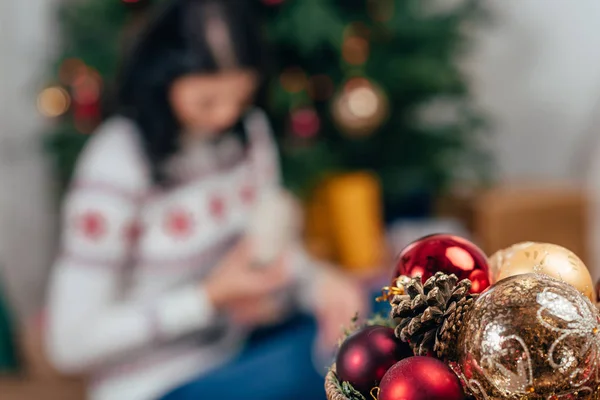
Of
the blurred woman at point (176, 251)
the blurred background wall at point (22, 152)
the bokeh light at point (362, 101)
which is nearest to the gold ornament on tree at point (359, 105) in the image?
the bokeh light at point (362, 101)

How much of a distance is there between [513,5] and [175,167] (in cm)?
166

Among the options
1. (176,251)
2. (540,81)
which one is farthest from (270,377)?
(540,81)

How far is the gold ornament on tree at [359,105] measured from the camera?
158cm

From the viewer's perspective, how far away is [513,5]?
2.31 meters

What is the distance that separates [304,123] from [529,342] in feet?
4.26

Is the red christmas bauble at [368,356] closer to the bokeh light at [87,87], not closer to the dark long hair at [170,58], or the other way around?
the dark long hair at [170,58]

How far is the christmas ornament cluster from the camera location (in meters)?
0.36

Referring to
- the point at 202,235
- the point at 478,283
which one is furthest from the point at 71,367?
the point at 478,283

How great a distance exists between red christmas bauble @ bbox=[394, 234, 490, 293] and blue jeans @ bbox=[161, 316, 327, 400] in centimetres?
47

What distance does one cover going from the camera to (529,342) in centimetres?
36

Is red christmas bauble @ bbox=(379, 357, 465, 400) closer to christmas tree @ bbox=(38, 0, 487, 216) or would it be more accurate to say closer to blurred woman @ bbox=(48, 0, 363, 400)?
blurred woman @ bbox=(48, 0, 363, 400)

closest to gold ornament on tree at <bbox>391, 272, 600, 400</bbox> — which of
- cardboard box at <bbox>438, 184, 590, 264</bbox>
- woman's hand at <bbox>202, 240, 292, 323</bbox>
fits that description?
woman's hand at <bbox>202, 240, 292, 323</bbox>

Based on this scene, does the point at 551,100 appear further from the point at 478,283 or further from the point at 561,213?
the point at 478,283

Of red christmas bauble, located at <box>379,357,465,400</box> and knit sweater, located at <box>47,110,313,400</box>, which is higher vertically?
red christmas bauble, located at <box>379,357,465,400</box>
